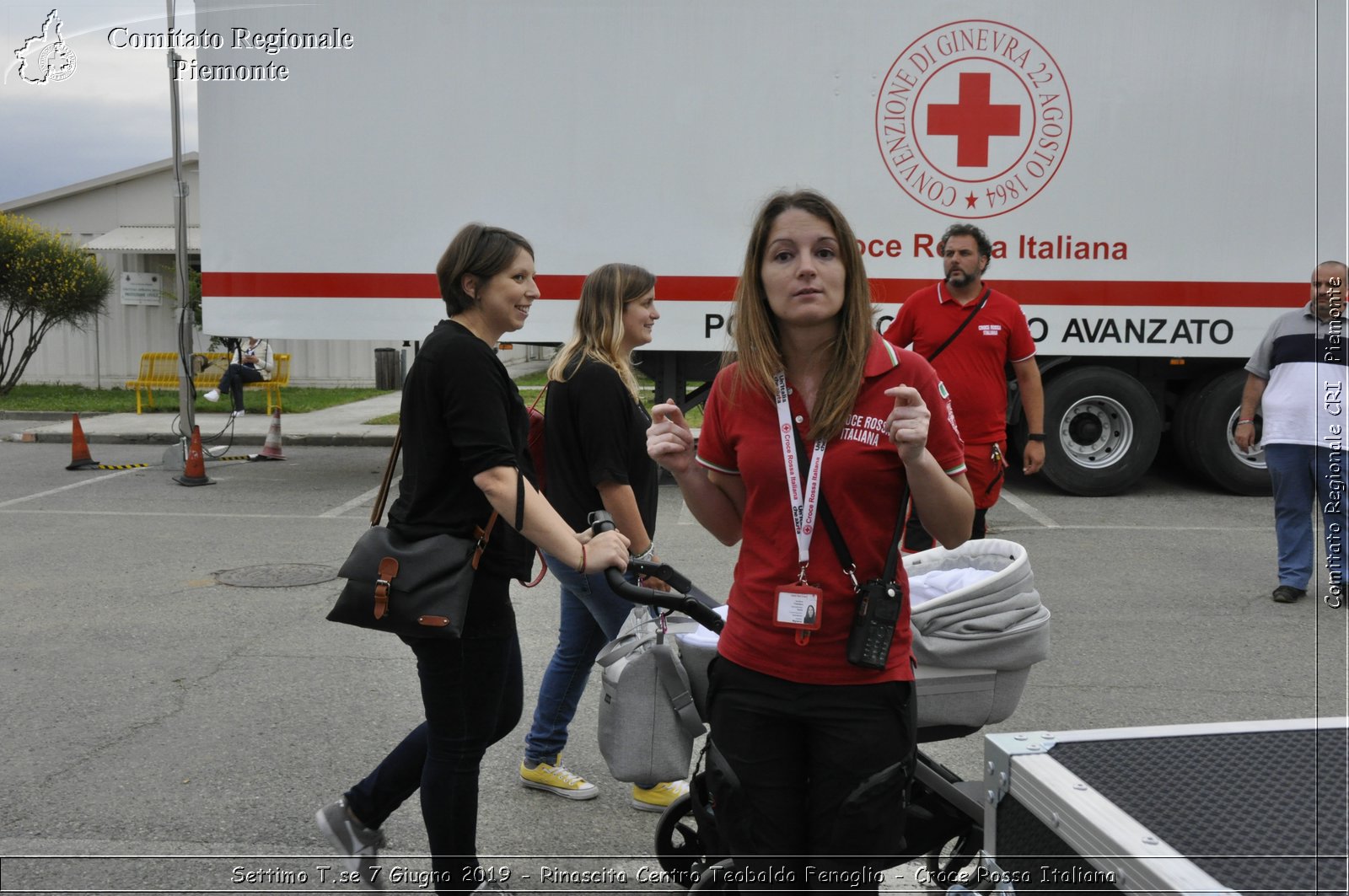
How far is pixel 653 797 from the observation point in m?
3.89

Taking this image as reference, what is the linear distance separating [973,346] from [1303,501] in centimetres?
255

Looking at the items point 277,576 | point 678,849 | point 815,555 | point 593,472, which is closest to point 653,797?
point 678,849

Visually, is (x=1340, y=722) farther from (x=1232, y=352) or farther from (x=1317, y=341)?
(x=1232, y=352)

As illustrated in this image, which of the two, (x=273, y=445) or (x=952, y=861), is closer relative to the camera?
(x=952, y=861)

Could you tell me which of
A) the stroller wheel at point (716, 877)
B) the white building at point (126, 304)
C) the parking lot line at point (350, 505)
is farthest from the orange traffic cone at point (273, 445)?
the stroller wheel at point (716, 877)

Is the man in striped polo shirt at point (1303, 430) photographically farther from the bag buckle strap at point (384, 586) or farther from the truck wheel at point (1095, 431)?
the bag buckle strap at point (384, 586)

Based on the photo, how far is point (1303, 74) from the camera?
399 inches

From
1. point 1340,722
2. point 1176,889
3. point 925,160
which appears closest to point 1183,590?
point 925,160

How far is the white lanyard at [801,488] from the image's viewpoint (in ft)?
7.14

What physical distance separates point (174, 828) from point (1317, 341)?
6188 mm

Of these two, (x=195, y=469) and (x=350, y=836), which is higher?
(x=195, y=469)

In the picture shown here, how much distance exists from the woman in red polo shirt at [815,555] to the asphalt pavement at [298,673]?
51cm

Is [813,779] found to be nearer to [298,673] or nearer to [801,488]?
[801,488]

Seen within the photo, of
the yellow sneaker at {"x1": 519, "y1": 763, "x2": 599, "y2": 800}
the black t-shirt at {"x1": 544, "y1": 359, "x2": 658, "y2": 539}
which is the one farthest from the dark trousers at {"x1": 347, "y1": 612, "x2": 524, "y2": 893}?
the yellow sneaker at {"x1": 519, "y1": 763, "x2": 599, "y2": 800}
